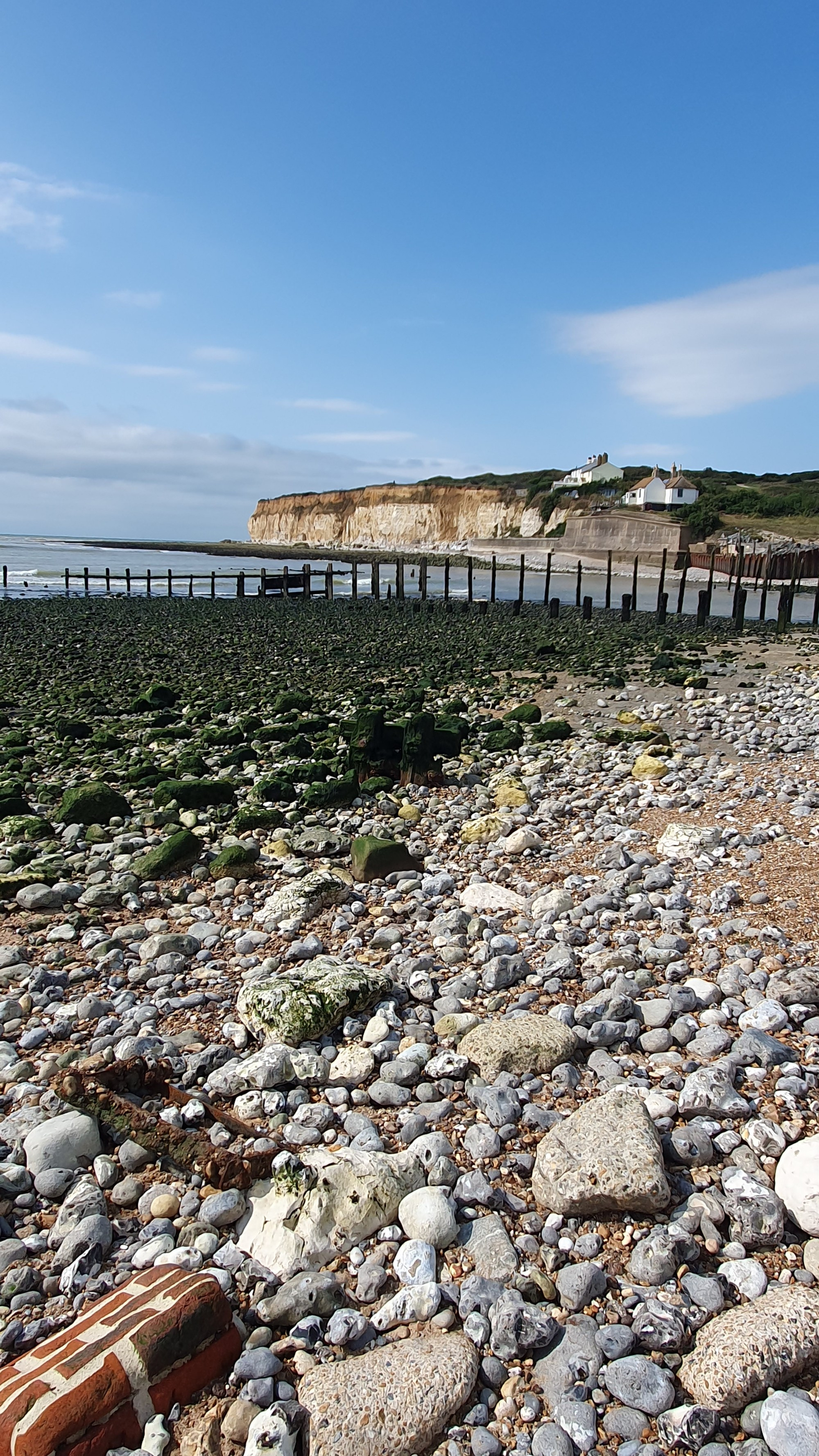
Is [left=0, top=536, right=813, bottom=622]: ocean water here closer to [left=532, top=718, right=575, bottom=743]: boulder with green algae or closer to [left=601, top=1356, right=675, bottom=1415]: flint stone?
[left=532, top=718, right=575, bottom=743]: boulder with green algae

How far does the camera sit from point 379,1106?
3.85 meters

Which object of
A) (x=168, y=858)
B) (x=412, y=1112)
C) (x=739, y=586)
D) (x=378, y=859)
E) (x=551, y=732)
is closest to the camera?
(x=412, y=1112)

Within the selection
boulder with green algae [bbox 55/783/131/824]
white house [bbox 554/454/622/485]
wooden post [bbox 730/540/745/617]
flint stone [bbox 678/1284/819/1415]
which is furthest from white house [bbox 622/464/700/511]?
flint stone [bbox 678/1284/819/1415]

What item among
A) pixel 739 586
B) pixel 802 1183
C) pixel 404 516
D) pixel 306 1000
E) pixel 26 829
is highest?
pixel 404 516

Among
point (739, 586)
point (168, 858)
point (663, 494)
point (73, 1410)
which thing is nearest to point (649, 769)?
point (168, 858)

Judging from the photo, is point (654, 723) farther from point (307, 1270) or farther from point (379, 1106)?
point (307, 1270)

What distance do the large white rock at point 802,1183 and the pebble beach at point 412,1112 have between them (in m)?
0.01

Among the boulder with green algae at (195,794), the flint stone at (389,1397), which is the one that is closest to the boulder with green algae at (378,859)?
the boulder with green algae at (195,794)

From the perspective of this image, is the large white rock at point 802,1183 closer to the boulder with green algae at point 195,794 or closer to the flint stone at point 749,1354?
the flint stone at point 749,1354

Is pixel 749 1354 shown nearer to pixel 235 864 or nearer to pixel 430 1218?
pixel 430 1218

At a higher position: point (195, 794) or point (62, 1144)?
point (195, 794)

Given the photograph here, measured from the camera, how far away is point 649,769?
905 cm

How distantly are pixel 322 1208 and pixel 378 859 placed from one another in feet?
11.8

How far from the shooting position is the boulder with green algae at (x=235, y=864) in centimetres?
665
